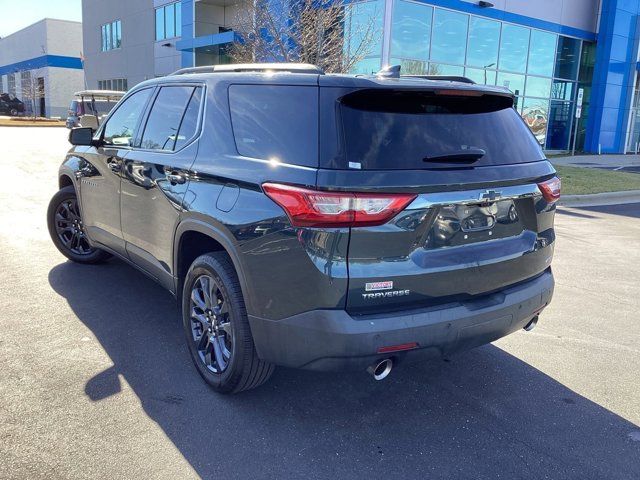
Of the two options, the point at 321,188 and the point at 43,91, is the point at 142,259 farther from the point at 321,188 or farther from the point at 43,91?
the point at 43,91

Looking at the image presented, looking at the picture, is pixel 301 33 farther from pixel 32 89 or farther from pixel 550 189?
pixel 32 89

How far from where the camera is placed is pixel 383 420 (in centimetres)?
323

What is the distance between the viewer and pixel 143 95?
14.9 feet

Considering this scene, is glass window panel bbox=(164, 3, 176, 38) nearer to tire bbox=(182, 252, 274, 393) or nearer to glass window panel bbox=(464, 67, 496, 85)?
glass window panel bbox=(464, 67, 496, 85)

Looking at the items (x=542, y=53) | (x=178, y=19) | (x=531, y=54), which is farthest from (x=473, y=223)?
(x=178, y=19)

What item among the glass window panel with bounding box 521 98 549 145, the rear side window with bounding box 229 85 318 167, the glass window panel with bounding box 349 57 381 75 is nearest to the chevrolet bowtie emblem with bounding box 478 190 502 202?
the rear side window with bounding box 229 85 318 167

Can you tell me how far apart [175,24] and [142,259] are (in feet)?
102

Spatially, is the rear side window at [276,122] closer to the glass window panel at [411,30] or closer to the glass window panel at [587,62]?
the glass window panel at [411,30]

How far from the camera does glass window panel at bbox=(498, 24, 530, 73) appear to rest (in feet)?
80.0

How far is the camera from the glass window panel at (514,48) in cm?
2439

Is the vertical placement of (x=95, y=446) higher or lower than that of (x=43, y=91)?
lower

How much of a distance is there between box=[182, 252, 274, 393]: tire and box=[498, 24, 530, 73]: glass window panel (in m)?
23.8

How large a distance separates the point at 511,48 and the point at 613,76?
26.6 ft

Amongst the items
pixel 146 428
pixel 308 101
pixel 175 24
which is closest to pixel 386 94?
pixel 308 101
